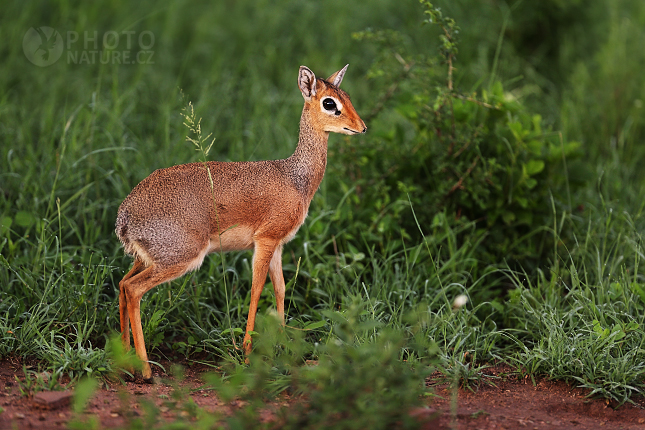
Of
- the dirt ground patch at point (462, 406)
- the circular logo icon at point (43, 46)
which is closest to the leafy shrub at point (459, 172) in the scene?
the dirt ground patch at point (462, 406)

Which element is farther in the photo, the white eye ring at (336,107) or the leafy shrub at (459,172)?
the leafy shrub at (459,172)

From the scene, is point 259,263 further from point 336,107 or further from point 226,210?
point 336,107

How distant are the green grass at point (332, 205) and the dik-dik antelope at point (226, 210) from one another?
23 cm

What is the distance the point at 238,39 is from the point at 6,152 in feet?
11.7

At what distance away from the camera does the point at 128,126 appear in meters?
5.96

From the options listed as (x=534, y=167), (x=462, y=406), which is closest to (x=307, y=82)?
(x=534, y=167)

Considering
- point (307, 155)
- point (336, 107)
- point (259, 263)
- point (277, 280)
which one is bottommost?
point (277, 280)

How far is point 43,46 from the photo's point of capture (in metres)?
6.96

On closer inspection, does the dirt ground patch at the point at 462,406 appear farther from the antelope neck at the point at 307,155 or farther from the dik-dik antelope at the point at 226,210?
the antelope neck at the point at 307,155

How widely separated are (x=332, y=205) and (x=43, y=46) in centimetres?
378

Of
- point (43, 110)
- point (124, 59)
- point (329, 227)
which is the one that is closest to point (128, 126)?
point (43, 110)

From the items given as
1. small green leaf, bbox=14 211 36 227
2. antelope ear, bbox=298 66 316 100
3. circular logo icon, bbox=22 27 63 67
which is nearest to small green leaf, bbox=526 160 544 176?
antelope ear, bbox=298 66 316 100

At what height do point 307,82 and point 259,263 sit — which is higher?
point 307,82

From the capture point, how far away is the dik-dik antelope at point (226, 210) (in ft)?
11.5
